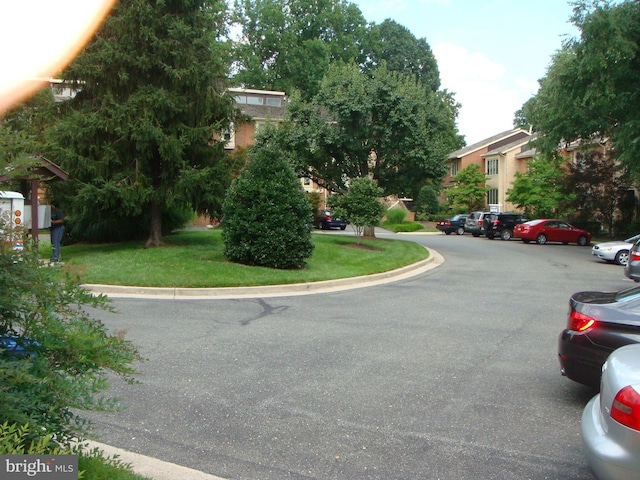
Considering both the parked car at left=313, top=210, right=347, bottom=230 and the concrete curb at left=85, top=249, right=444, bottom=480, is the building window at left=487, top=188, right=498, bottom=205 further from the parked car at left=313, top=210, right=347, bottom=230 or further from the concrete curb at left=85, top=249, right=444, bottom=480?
the concrete curb at left=85, top=249, right=444, bottom=480

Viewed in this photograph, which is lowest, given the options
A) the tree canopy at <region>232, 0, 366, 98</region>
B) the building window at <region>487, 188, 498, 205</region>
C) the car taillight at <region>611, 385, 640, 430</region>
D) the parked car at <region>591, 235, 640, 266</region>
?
the parked car at <region>591, 235, 640, 266</region>

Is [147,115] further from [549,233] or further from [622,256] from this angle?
[549,233]

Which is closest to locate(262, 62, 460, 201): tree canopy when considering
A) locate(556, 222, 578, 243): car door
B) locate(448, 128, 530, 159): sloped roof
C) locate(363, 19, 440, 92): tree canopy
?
locate(556, 222, 578, 243): car door

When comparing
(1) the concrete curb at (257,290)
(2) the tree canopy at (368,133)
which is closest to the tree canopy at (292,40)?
(2) the tree canopy at (368,133)

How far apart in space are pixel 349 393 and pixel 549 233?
29.6m

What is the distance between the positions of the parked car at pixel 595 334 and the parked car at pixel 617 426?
5.08 ft

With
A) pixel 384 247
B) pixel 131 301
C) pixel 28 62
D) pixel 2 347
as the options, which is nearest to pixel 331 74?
pixel 384 247

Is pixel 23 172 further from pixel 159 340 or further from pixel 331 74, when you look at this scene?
pixel 331 74

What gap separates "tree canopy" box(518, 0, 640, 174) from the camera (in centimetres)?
2211

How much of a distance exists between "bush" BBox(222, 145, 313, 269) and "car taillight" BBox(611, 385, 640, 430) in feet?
39.3

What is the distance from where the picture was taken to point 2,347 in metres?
3.30

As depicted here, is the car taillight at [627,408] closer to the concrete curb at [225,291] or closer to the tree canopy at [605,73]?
the concrete curb at [225,291]

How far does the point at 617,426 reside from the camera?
3432mm

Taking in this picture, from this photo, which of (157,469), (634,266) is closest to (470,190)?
(634,266)
